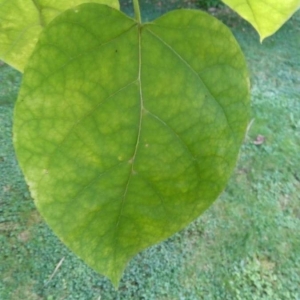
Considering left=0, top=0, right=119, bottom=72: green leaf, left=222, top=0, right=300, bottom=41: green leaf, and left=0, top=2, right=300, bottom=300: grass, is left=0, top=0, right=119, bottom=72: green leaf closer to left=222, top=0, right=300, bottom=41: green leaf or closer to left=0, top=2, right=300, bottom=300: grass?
left=222, top=0, right=300, bottom=41: green leaf

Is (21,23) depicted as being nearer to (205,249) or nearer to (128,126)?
(128,126)

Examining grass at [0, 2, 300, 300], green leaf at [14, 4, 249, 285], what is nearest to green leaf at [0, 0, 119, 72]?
green leaf at [14, 4, 249, 285]

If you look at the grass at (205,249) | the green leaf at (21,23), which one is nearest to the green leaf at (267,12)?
the green leaf at (21,23)

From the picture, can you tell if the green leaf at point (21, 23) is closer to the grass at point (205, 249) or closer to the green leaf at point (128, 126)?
the green leaf at point (128, 126)

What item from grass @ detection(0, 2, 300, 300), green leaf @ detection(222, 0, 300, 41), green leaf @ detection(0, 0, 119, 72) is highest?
green leaf @ detection(222, 0, 300, 41)

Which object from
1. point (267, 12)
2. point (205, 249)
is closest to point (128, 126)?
point (267, 12)

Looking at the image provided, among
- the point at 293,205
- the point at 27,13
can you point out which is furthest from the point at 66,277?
the point at 27,13
